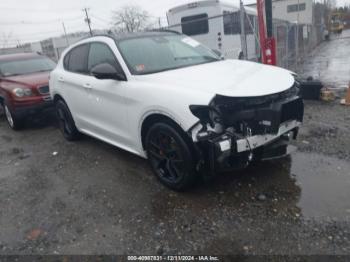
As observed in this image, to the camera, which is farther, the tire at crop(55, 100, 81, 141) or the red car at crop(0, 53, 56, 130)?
the red car at crop(0, 53, 56, 130)

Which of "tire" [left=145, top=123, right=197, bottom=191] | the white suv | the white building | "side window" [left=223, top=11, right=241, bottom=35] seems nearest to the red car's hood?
the white suv

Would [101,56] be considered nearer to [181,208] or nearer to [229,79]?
[229,79]

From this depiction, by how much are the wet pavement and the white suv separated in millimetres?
404

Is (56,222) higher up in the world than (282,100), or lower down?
lower down

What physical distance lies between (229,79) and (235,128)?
0.60 metres

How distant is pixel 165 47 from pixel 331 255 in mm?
3161

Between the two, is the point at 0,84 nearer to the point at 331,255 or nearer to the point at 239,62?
the point at 239,62

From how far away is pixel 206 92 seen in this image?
2.94 metres

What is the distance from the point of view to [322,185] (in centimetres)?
342

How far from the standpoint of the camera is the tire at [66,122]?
5.38 m

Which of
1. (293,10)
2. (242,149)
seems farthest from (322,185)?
(293,10)

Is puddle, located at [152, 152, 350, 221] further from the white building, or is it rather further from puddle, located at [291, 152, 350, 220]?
the white building

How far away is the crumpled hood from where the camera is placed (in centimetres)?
301

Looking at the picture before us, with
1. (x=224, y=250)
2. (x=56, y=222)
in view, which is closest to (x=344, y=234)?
(x=224, y=250)
